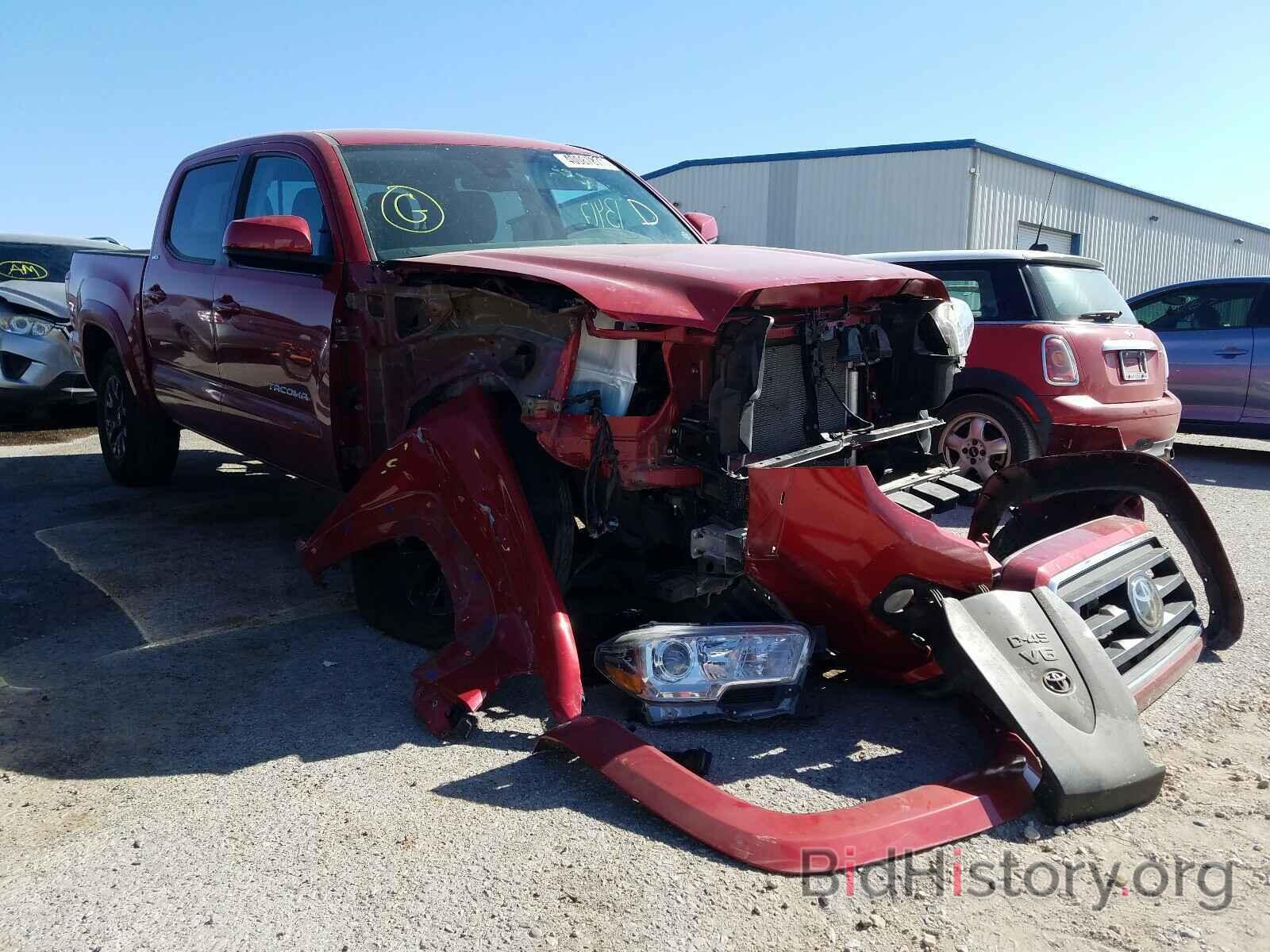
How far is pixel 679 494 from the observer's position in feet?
10.3

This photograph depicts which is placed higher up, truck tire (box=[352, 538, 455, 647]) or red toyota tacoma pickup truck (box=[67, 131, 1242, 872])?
red toyota tacoma pickup truck (box=[67, 131, 1242, 872])

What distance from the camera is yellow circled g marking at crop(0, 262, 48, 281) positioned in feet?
32.7

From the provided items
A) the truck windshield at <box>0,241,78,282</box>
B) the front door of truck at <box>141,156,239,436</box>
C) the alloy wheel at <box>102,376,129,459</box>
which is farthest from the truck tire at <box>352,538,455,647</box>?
the truck windshield at <box>0,241,78,282</box>

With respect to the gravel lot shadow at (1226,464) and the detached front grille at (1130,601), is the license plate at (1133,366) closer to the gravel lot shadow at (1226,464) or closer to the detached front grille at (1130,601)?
the gravel lot shadow at (1226,464)

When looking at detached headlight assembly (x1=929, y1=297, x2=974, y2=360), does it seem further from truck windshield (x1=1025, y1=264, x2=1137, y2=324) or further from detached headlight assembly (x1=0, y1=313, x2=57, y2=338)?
detached headlight assembly (x1=0, y1=313, x2=57, y2=338)

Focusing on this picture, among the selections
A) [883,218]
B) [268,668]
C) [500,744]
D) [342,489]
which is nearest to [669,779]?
[500,744]

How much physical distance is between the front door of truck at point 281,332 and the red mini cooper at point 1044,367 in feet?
12.1

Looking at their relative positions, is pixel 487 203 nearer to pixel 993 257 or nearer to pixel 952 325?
pixel 952 325

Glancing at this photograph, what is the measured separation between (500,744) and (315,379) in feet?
5.92

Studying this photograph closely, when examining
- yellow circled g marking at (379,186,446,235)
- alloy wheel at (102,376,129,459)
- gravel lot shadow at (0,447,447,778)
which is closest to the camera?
gravel lot shadow at (0,447,447,778)

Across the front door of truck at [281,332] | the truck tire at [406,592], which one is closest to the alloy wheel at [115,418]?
the front door of truck at [281,332]

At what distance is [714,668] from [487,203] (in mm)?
2341

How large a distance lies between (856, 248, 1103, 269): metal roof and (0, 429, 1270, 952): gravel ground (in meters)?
3.08

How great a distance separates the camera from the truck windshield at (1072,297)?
21.0 feet
